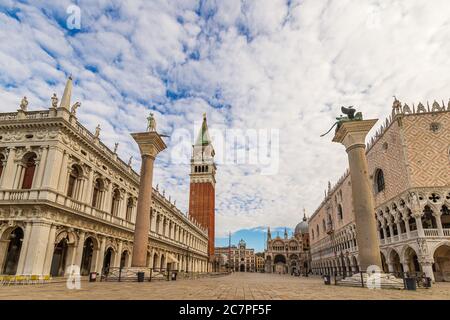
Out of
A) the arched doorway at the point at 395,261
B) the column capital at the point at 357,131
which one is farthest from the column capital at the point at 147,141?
the arched doorway at the point at 395,261

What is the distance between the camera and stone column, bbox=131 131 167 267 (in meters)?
17.9

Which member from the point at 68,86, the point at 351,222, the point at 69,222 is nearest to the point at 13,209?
the point at 69,222

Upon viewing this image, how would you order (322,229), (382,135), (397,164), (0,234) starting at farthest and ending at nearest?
(322,229), (382,135), (397,164), (0,234)

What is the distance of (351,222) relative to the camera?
44344mm

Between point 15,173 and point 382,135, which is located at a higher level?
point 382,135

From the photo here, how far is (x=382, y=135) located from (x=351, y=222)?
16.5 m

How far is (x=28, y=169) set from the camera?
20281 mm

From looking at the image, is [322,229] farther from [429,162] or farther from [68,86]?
[68,86]

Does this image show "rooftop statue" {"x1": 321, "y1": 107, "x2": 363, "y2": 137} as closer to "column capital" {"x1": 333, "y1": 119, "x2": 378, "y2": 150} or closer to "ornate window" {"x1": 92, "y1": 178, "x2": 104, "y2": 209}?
"column capital" {"x1": 333, "y1": 119, "x2": 378, "y2": 150}

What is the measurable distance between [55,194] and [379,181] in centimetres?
3533

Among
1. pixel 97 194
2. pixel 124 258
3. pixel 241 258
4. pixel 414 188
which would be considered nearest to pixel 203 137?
pixel 124 258

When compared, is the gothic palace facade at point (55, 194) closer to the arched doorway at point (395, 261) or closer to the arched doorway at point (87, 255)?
the arched doorway at point (87, 255)

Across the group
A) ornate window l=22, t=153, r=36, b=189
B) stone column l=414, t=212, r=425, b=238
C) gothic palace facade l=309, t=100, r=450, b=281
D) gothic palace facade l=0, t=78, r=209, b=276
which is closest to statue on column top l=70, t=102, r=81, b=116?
gothic palace facade l=0, t=78, r=209, b=276
